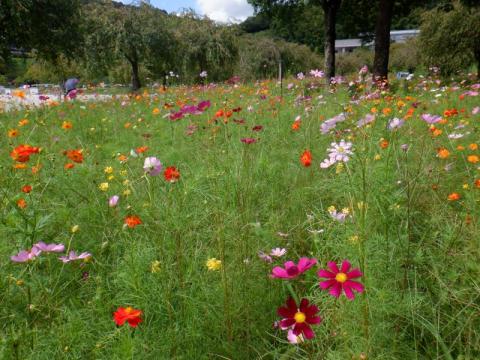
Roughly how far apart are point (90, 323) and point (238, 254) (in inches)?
22.3

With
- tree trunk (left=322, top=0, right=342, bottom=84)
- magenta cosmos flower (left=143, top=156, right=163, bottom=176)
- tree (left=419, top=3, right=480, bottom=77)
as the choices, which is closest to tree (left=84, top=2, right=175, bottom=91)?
tree trunk (left=322, top=0, right=342, bottom=84)

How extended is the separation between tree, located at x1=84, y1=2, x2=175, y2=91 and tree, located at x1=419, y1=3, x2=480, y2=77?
11140mm

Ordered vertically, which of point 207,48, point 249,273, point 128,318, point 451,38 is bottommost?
point 249,273

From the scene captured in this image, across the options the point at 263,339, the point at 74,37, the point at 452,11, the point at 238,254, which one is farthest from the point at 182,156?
the point at 452,11

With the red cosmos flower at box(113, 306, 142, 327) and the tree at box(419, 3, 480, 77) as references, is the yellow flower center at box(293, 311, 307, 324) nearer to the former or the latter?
the red cosmos flower at box(113, 306, 142, 327)

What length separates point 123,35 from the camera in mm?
15570

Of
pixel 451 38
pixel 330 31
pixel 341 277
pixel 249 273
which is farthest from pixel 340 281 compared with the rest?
pixel 451 38

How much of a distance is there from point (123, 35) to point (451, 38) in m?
12.9

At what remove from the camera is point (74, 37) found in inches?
429

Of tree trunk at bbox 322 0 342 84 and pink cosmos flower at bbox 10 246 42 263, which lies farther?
tree trunk at bbox 322 0 342 84

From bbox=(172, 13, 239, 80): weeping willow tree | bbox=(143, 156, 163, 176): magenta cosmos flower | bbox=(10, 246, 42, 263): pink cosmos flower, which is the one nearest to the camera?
bbox=(10, 246, 42, 263): pink cosmos flower

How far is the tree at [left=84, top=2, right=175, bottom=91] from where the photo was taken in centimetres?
1563

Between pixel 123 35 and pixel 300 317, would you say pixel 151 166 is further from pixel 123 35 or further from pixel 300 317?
pixel 123 35

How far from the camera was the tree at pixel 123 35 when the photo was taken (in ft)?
51.3
